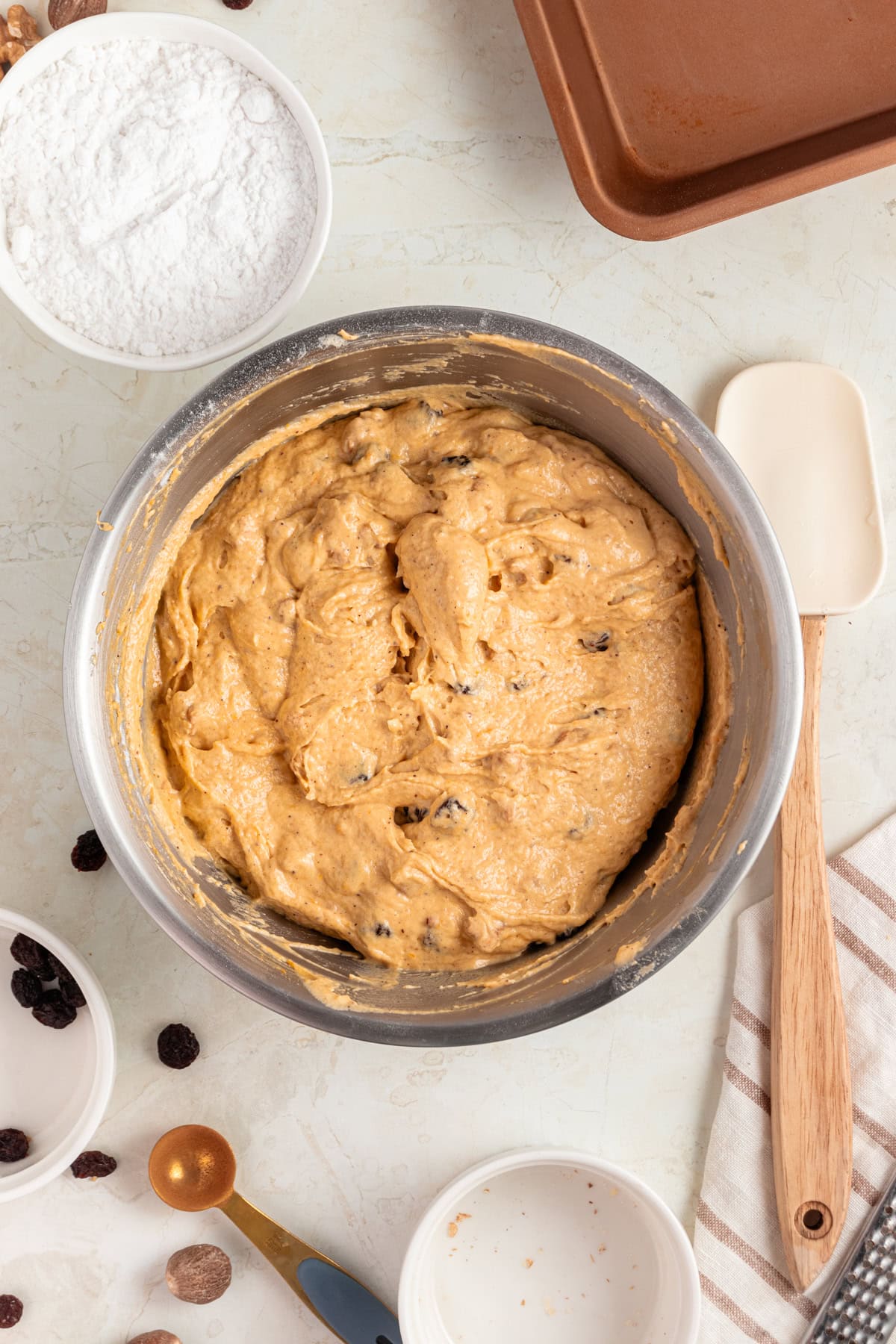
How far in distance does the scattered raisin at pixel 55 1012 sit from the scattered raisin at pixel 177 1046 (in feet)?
0.59

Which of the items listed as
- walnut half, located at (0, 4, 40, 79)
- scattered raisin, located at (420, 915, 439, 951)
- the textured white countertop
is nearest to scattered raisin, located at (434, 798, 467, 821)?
scattered raisin, located at (420, 915, 439, 951)

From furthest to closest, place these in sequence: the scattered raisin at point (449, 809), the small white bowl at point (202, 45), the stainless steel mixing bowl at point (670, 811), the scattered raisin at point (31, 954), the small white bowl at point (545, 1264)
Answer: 1. the small white bowl at point (545, 1264)
2. the scattered raisin at point (31, 954)
3. the small white bowl at point (202, 45)
4. the scattered raisin at point (449, 809)
5. the stainless steel mixing bowl at point (670, 811)

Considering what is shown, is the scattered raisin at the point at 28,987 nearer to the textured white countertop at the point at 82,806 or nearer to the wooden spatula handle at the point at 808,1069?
the textured white countertop at the point at 82,806

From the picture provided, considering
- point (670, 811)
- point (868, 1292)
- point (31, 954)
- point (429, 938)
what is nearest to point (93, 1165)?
point (31, 954)

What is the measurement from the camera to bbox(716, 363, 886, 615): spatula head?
2000mm

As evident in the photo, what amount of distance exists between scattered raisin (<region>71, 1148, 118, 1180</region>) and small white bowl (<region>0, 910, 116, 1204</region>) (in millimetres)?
34

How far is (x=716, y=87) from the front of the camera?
6.57 ft

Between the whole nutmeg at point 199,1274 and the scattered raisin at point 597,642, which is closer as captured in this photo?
the scattered raisin at point 597,642

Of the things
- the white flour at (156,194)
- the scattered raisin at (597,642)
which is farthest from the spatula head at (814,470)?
the white flour at (156,194)

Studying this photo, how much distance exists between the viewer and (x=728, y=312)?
2061mm

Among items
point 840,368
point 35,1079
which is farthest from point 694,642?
point 35,1079

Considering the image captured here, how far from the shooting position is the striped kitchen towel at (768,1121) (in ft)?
6.73

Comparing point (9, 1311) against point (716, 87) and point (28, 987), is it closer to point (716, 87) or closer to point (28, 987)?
point (28, 987)

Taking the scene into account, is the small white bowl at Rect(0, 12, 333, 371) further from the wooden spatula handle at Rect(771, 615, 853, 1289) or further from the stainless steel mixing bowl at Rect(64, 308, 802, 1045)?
the wooden spatula handle at Rect(771, 615, 853, 1289)
